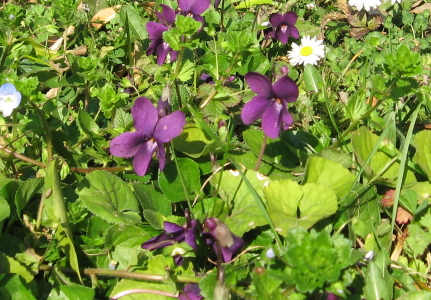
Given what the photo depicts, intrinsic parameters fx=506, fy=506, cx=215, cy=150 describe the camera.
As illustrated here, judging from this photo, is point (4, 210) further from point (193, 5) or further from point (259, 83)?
point (193, 5)

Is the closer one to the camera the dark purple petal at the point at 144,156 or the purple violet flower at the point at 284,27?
the dark purple petal at the point at 144,156

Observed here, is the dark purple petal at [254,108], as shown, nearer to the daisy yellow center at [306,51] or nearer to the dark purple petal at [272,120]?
the dark purple petal at [272,120]

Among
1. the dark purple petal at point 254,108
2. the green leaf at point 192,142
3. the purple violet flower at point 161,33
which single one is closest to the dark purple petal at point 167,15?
the purple violet flower at point 161,33

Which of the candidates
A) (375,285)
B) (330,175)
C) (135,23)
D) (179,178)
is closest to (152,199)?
(179,178)

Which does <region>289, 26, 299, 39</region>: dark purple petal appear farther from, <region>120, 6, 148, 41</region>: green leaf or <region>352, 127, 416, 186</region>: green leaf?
<region>352, 127, 416, 186</region>: green leaf

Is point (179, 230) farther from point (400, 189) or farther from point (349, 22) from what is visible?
point (349, 22)

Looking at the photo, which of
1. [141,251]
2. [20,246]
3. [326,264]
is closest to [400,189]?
[326,264]
